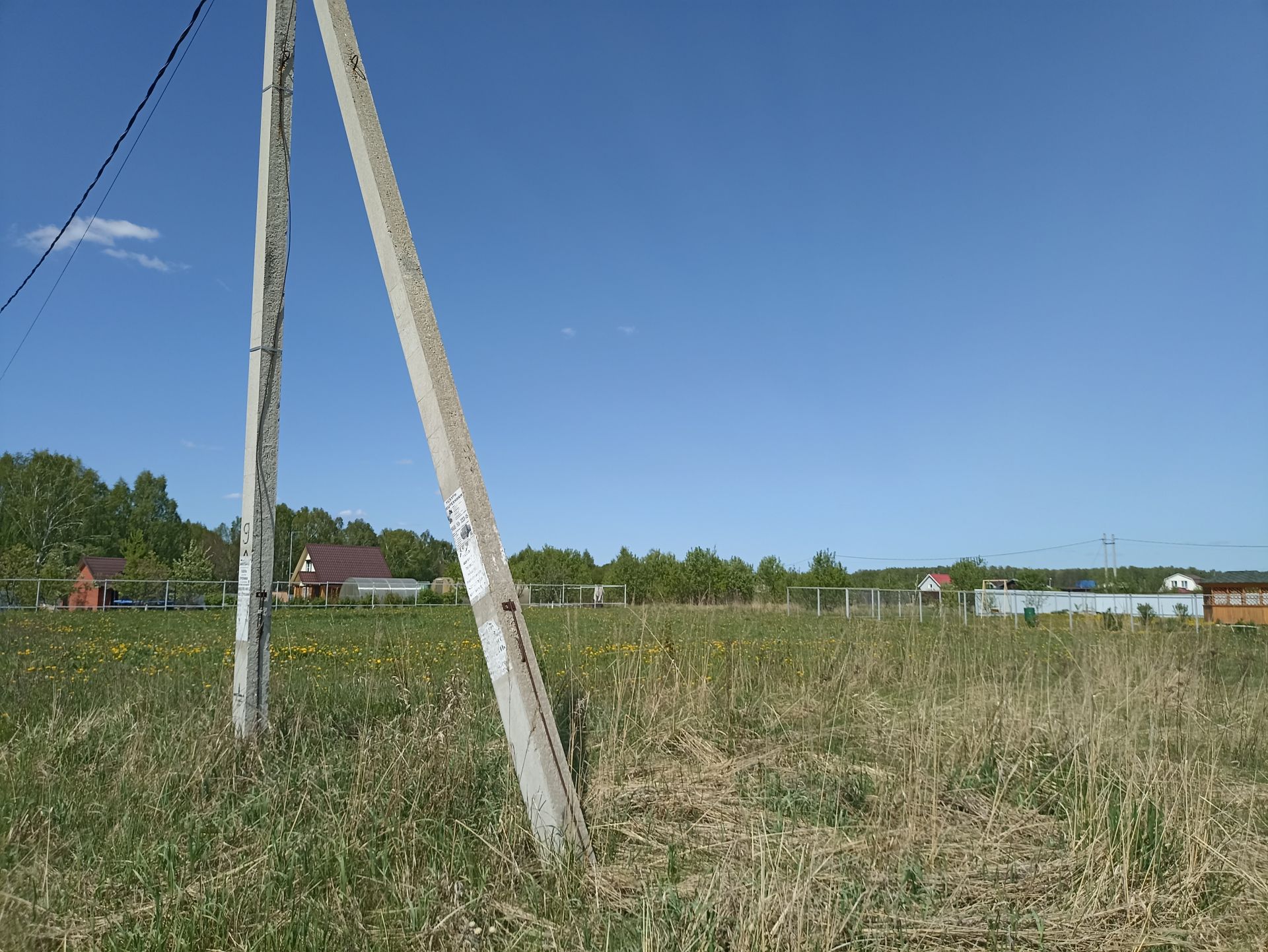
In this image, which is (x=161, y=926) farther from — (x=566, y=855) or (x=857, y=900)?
(x=857, y=900)

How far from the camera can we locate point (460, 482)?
3.44 metres

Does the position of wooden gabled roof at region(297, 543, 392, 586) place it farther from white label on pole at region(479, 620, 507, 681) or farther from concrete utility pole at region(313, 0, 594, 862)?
white label on pole at region(479, 620, 507, 681)

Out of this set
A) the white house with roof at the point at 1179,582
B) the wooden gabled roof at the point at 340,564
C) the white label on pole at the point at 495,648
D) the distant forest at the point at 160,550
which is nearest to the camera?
the white label on pole at the point at 495,648

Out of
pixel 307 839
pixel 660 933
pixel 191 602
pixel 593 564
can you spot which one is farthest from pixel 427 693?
pixel 593 564

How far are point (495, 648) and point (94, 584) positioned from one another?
50.6 meters

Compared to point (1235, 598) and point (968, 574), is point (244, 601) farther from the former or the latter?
point (968, 574)

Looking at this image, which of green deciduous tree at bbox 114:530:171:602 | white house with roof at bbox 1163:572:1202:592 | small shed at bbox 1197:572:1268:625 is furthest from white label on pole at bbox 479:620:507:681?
white house with roof at bbox 1163:572:1202:592

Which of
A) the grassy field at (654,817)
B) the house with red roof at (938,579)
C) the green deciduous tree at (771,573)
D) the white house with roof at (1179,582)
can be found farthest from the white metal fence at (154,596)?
the white house with roof at (1179,582)

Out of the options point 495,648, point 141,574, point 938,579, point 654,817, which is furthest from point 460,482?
point 938,579

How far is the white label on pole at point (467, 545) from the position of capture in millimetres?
3355

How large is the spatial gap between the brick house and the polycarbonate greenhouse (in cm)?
1323

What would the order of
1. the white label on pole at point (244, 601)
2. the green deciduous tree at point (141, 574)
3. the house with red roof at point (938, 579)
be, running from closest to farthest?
the white label on pole at point (244, 601), the green deciduous tree at point (141, 574), the house with red roof at point (938, 579)

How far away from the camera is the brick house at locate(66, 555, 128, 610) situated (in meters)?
38.7

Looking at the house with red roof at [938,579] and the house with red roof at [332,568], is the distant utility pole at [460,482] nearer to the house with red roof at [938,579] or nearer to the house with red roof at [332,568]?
the house with red roof at [938,579]
